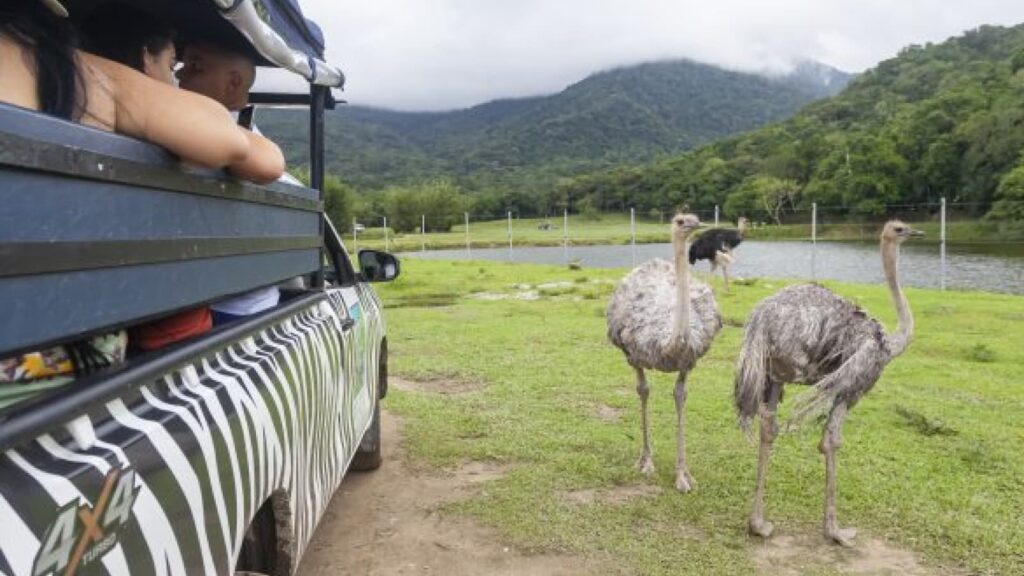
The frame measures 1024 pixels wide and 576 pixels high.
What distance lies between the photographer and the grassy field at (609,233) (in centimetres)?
2391

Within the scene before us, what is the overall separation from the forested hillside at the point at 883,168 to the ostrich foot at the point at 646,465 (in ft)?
72.4

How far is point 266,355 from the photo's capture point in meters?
2.44

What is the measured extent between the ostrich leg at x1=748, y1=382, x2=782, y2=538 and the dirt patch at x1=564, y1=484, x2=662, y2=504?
0.74 metres

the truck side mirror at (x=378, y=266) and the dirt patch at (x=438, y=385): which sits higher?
the truck side mirror at (x=378, y=266)

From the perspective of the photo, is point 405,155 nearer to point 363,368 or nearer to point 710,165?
point 710,165

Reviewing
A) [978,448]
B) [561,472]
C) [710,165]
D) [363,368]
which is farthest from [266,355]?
[710,165]

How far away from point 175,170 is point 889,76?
103m

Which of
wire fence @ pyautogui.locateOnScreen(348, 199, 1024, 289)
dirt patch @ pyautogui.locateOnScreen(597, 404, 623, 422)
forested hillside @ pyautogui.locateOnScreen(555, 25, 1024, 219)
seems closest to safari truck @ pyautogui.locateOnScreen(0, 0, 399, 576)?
dirt patch @ pyautogui.locateOnScreen(597, 404, 623, 422)

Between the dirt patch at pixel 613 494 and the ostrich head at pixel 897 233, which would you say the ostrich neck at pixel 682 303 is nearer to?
the dirt patch at pixel 613 494

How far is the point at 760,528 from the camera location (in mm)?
4406

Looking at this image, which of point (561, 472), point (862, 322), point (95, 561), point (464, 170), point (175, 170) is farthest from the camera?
point (464, 170)

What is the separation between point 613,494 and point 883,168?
40902mm

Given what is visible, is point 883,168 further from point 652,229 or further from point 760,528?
point 760,528

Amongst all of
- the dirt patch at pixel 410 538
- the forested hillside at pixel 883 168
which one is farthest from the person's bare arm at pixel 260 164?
the forested hillside at pixel 883 168
